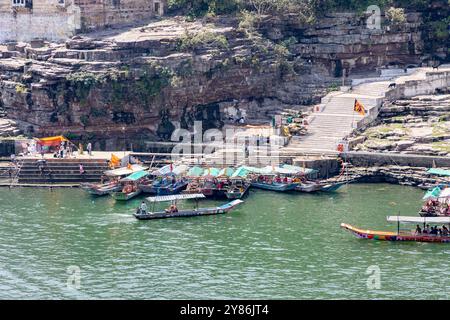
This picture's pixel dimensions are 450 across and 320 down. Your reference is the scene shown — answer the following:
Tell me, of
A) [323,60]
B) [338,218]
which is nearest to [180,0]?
[323,60]

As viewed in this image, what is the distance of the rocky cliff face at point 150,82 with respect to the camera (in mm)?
85812

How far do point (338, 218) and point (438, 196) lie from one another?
5.77 m

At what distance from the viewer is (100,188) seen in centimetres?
7744

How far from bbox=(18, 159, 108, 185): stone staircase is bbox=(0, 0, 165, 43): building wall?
12.9 meters

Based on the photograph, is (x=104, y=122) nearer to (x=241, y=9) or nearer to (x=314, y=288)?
(x=241, y=9)

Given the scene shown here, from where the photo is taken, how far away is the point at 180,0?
91500 millimetres

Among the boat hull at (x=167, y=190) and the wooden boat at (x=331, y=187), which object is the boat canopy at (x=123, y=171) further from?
the wooden boat at (x=331, y=187)

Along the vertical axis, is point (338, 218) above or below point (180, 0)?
below

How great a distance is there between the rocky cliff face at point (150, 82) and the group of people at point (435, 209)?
20140 mm

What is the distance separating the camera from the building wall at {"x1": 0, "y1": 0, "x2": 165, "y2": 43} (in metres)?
90.6

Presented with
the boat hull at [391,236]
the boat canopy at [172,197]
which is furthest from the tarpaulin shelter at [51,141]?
the boat hull at [391,236]

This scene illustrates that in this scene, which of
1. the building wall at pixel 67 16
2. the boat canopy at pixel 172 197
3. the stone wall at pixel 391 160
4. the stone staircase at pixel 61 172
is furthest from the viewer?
the building wall at pixel 67 16

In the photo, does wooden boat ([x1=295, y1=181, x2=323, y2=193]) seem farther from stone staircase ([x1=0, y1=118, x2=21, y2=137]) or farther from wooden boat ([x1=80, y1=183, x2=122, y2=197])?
stone staircase ([x1=0, y1=118, x2=21, y2=137])

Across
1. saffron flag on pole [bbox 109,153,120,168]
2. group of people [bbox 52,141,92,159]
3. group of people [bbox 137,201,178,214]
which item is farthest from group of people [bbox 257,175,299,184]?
group of people [bbox 52,141,92,159]
